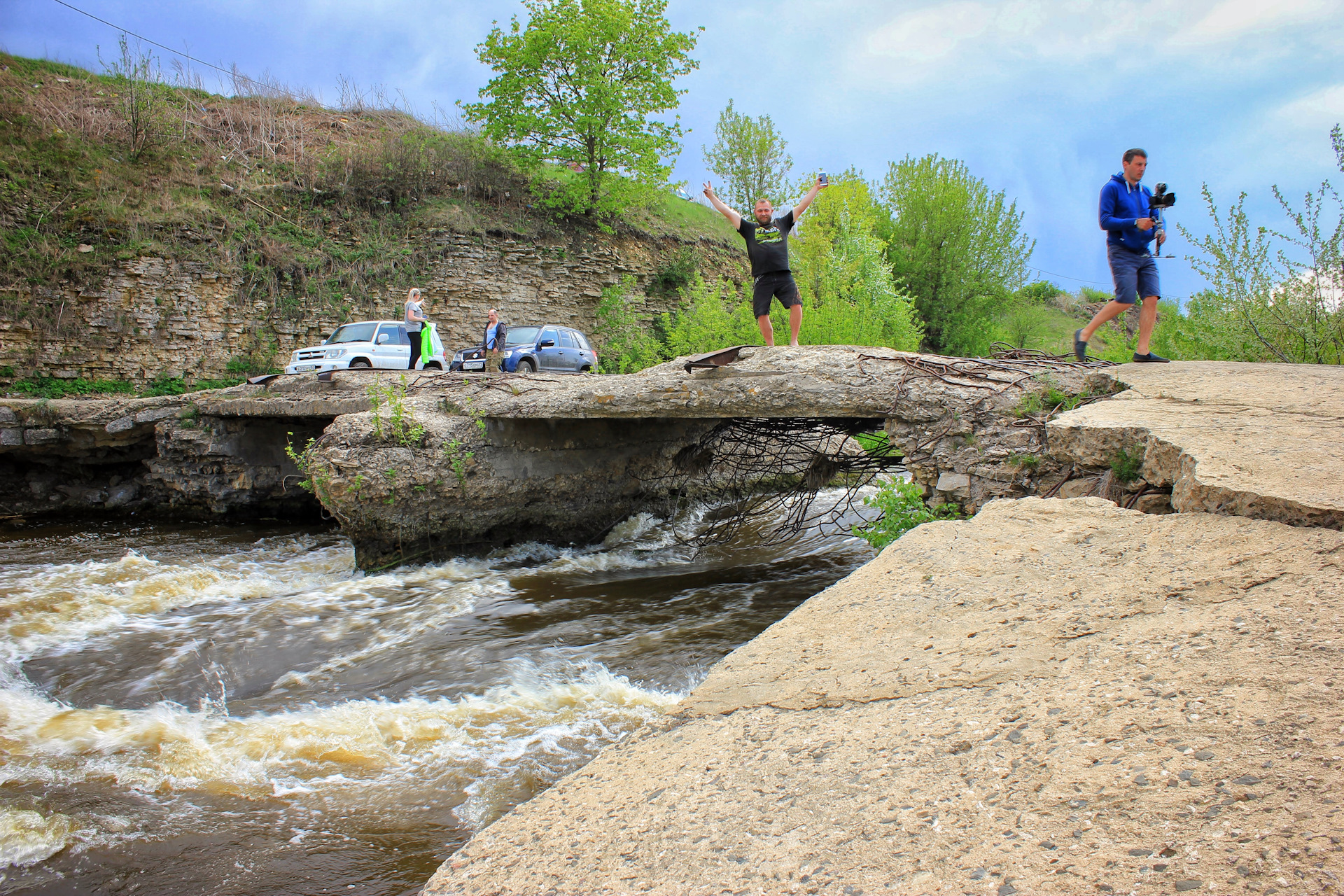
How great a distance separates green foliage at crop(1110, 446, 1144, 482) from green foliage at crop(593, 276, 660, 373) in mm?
17647

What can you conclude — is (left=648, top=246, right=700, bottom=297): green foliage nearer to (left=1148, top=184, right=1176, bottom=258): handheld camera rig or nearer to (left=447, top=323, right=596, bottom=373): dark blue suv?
(left=447, top=323, right=596, bottom=373): dark blue suv

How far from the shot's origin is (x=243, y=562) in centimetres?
809

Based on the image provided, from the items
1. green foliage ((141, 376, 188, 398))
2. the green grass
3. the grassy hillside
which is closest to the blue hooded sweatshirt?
green foliage ((141, 376, 188, 398))

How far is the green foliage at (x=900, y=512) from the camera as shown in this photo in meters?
5.00

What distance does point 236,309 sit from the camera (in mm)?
15977

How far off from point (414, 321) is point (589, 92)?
46.5ft

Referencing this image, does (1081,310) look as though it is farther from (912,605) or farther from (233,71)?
(912,605)

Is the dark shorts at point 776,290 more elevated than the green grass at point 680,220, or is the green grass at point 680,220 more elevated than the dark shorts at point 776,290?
the green grass at point 680,220

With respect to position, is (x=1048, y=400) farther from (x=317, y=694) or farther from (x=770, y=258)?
(x=317, y=694)

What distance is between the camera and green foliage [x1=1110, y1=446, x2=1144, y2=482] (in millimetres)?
3436

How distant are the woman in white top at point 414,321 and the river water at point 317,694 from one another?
380 centimetres

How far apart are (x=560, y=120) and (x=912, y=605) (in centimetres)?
2265

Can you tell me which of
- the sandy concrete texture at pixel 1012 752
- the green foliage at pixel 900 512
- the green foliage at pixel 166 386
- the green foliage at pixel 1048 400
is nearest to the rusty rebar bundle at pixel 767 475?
the green foliage at pixel 900 512

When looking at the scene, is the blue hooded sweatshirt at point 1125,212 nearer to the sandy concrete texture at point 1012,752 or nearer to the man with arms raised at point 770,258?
the man with arms raised at point 770,258
